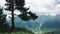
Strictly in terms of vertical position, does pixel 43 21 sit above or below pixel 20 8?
below

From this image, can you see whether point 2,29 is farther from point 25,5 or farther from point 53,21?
point 53,21

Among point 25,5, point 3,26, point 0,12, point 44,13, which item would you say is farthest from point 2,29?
point 44,13

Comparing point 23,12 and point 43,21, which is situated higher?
point 23,12

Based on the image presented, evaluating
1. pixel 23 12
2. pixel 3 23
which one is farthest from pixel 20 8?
pixel 3 23

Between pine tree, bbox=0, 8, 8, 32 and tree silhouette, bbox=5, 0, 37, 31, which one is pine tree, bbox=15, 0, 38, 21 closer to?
tree silhouette, bbox=5, 0, 37, 31

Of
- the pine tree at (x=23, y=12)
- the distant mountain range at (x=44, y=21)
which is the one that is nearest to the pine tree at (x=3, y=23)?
the distant mountain range at (x=44, y=21)

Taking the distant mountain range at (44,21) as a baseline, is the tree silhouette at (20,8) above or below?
above

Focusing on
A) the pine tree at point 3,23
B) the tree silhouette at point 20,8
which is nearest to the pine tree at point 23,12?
the tree silhouette at point 20,8

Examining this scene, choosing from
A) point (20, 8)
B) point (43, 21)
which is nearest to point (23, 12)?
point (20, 8)

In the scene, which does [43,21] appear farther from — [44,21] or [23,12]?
[23,12]

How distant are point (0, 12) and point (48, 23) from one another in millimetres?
964

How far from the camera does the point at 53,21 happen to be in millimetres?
3570

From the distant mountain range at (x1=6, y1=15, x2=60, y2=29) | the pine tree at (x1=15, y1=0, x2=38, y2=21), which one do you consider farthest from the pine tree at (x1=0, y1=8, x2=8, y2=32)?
the pine tree at (x1=15, y1=0, x2=38, y2=21)

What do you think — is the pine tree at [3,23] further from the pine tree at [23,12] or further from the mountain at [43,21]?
the pine tree at [23,12]
